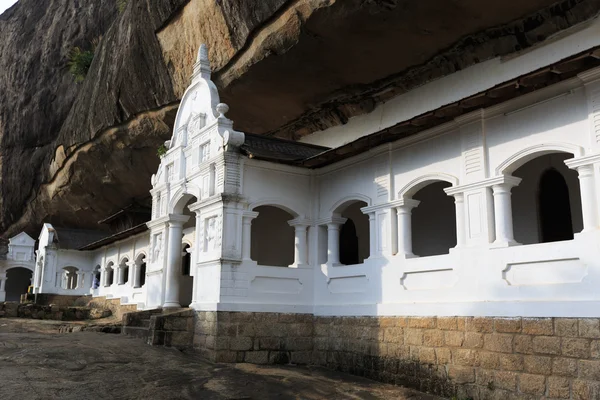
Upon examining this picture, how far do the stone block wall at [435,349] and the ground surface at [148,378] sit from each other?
38cm

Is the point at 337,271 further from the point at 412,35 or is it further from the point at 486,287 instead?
the point at 412,35

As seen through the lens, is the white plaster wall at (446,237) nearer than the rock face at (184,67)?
Yes

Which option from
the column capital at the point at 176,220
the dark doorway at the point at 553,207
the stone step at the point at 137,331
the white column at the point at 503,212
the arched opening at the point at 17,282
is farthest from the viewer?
the arched opening at the point at 17,282

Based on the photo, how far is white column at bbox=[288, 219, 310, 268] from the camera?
12711 mm

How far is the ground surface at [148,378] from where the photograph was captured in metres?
8.51

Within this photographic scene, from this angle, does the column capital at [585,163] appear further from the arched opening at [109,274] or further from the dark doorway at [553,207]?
the arched opening at [109,274]

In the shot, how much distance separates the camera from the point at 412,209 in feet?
39.9

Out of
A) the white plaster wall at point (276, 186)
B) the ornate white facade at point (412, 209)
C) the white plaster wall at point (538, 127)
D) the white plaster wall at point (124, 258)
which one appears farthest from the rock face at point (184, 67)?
the white plaster wall at point (538, 127)

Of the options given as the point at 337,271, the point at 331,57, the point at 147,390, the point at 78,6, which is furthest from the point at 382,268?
the point at 78,6

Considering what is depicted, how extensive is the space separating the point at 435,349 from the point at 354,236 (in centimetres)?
552

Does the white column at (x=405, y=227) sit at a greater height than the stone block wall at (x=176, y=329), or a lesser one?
greater

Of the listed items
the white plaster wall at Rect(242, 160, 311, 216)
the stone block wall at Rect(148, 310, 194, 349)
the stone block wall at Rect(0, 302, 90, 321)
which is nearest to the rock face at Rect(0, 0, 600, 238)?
the white plaster wall at Rect(242, 160, 311, 216)

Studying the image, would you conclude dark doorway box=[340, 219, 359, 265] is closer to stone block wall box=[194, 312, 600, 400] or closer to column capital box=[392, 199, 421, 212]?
stone block wall box=[194, 312, 600, 400]

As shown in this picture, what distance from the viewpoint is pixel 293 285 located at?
1244cm
